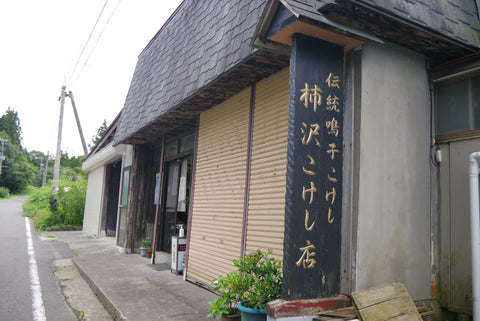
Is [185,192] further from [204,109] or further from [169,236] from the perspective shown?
[204,109]

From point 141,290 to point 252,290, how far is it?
297cm

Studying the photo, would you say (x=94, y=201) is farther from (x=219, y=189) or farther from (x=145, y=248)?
(x=219, y=189)

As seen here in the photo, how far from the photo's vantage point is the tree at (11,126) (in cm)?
6216

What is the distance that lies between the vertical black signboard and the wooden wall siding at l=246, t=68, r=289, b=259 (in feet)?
3.40

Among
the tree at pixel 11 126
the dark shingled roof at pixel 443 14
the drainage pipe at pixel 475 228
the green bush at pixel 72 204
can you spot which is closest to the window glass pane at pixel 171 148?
the dark shingled roof at pixel 443 14

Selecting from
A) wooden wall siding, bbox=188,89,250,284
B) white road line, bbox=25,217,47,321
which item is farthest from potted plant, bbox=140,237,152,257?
wooden wall siding, bbox=188,89,250,284

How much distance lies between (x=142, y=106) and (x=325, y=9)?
6.25 metres

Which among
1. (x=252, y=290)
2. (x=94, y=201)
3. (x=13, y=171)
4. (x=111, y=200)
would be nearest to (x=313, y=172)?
(x=252, y=290)

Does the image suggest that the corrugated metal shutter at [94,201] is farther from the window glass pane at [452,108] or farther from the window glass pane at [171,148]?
the window glass pane at [452,108]

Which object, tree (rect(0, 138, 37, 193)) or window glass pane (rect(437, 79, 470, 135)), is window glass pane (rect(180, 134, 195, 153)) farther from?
tree (rect(0, 138, 37, 193))

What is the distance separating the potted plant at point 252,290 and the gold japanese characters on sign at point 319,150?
0.52m

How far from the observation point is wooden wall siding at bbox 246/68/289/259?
458 cm

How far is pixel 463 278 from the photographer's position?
3.81 metres

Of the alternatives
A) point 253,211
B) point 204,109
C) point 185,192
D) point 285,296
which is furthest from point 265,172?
point 185,192
